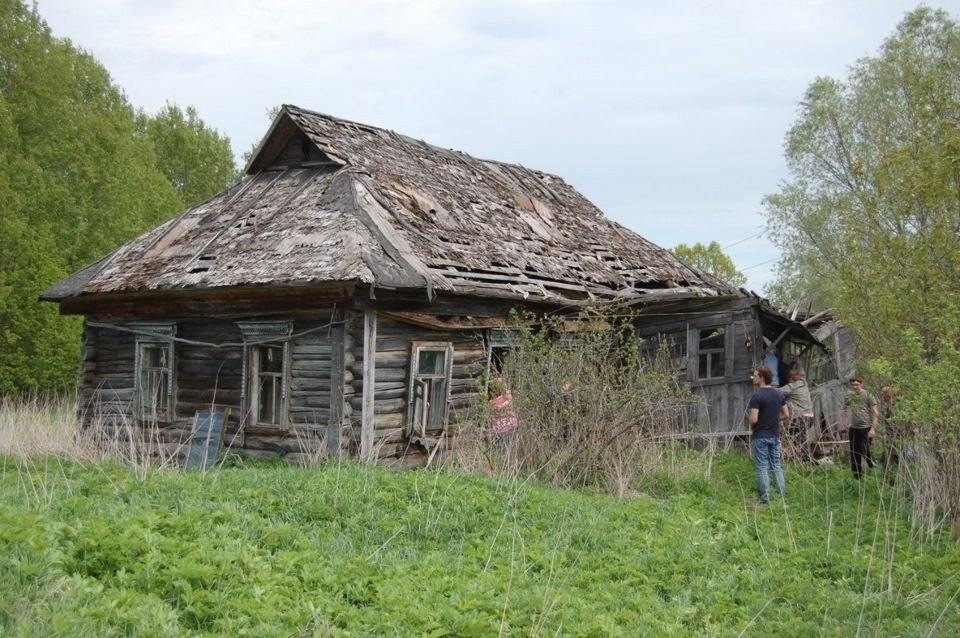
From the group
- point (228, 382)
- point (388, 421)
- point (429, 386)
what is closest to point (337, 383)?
point (388, 421)

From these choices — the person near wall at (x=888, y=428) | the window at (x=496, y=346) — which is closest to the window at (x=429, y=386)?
the window at (x=496, y=346)

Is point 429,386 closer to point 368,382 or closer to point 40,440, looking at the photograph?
point 368,382

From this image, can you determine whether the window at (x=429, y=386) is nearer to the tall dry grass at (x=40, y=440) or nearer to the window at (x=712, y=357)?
the tall dry grass at (x=40, y=440)

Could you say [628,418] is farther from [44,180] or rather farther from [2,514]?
[44,180]

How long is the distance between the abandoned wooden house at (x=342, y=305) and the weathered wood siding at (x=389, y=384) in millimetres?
27

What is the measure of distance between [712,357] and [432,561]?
10.2m

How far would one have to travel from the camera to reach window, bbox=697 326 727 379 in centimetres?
1552

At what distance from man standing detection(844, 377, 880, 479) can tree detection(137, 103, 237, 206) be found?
94.8ft

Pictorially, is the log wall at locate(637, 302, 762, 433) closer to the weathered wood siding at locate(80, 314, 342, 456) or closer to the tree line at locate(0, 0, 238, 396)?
the weathered wood siding at locate(80, 314, 342, 456)

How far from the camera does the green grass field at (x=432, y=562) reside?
520 centimetres

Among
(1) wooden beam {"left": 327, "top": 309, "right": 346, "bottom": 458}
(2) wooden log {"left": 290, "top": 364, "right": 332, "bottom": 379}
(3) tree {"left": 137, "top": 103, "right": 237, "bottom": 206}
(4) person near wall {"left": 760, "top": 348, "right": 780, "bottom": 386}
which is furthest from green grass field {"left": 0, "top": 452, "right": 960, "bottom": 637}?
(3) tree {"left": 137, "top": 103, "right": 237, "bottom": 206}

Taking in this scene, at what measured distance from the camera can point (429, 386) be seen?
1312cm

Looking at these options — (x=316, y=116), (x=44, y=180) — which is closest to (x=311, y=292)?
(x=316, y=116)

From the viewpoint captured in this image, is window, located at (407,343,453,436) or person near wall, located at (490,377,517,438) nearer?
person near wall, located at (490,377,517,438)
